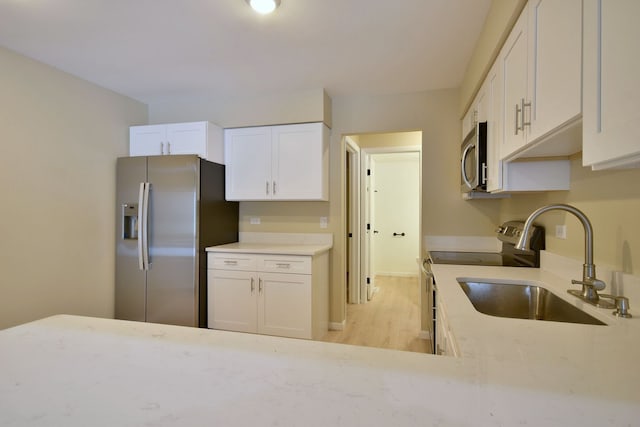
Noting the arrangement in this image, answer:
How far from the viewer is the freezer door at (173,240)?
9.07 ft

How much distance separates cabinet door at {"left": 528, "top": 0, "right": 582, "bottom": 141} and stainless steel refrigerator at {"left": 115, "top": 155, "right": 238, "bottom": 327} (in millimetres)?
2541

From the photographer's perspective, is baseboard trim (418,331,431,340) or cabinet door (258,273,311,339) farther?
baseboard trim (418,331,431,340)

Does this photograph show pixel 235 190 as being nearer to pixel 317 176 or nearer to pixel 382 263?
pixel 317 176

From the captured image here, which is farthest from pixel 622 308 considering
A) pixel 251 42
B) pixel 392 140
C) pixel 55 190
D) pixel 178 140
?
pixel 55 190

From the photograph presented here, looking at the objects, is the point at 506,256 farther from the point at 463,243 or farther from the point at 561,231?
the point at 561,231

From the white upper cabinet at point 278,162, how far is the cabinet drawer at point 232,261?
0.65 m

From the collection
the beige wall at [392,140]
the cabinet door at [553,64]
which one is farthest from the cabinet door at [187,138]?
the cabinet door at [553,64]

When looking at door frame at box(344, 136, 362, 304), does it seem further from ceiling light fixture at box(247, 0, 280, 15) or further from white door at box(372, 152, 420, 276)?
ceiling light fixture at box(247, 0, 280, 15)

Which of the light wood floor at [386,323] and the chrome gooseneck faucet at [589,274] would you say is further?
the light wood floor at [386,323]

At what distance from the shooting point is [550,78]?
1.02 meters

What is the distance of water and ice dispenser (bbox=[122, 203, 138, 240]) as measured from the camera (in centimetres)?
294

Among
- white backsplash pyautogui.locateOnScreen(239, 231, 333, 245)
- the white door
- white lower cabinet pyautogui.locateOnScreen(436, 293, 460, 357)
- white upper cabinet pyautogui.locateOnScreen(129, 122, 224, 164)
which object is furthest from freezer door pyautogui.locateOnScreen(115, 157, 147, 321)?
the white door

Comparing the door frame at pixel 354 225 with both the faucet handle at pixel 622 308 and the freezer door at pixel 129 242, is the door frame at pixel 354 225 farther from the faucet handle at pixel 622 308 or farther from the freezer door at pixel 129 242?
the faucet handle at pixel 622 308

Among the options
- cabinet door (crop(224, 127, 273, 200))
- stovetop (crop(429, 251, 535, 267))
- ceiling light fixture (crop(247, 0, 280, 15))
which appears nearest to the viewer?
ceiling light fixture (crop(247, 0, 280, 15))
